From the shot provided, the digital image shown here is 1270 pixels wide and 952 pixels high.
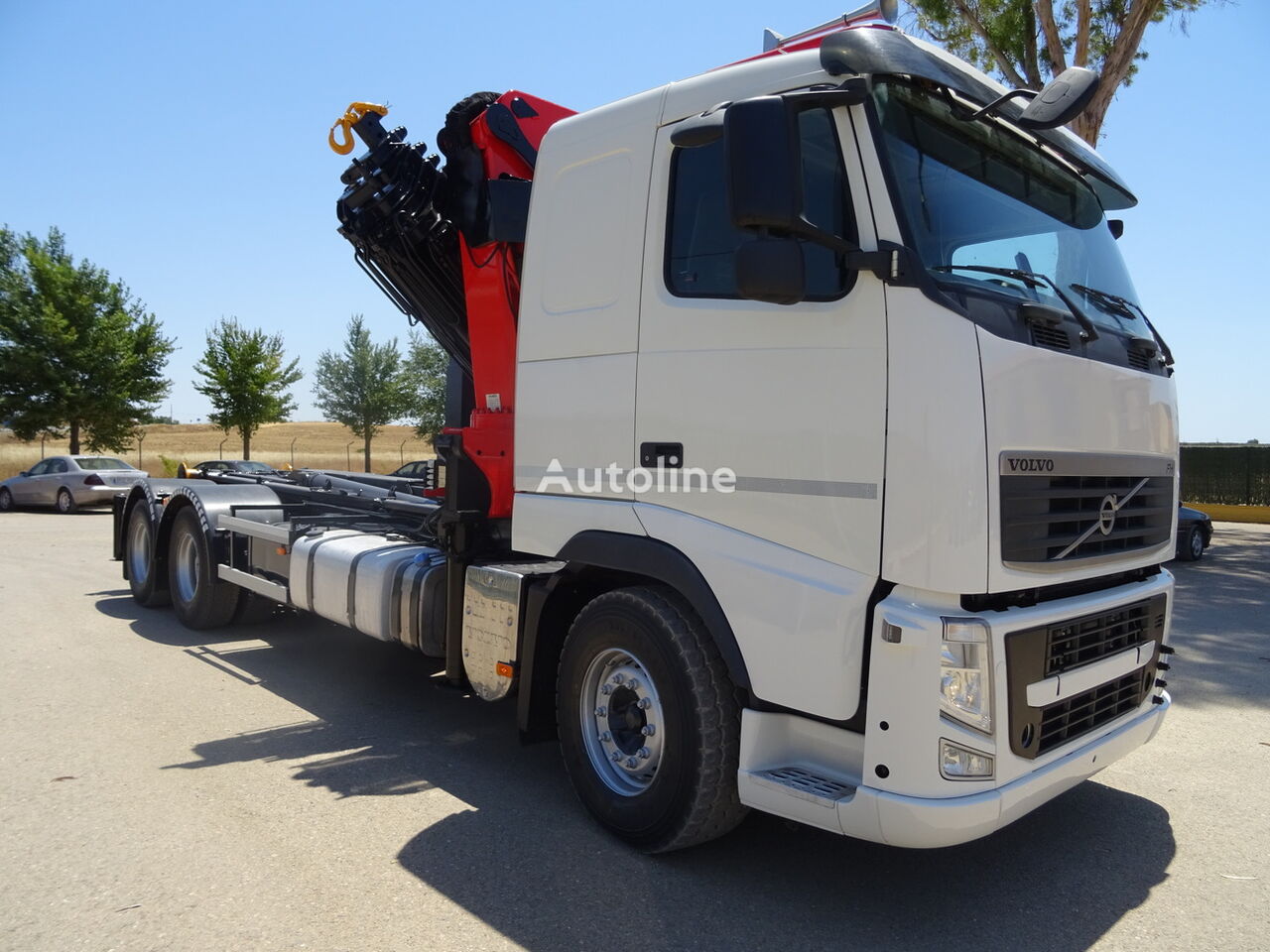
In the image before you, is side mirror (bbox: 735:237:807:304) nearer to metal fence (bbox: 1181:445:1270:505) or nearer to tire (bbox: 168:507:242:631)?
tire (bbox: 168:507:242:631)

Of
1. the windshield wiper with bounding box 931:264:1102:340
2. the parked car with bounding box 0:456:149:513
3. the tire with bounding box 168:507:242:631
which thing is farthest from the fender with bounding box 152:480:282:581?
the parked car with bounding box 0:456:149:513

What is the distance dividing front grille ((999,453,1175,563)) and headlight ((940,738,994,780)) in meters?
0.63

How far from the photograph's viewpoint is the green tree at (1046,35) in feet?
54.4

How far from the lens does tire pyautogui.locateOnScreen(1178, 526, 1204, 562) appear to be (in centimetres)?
1503

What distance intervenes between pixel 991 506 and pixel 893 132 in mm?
1369

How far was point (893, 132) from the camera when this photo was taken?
335 centimetres

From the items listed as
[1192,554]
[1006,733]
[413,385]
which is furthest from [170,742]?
[413,385]

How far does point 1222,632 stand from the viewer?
349 inches

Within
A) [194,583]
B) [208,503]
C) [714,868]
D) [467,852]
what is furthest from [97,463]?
[714,868]

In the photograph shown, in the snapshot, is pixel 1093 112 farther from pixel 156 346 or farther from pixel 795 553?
pixel 156 346

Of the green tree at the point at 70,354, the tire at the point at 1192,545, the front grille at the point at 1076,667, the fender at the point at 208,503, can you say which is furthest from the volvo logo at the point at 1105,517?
the green tree at the point at 70,354

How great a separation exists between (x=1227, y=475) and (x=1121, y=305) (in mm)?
27061

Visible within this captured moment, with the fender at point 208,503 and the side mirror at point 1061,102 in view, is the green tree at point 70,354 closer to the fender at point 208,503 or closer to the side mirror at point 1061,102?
the fender at point 208,503

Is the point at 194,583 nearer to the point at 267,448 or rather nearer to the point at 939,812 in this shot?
the point at 939,812
